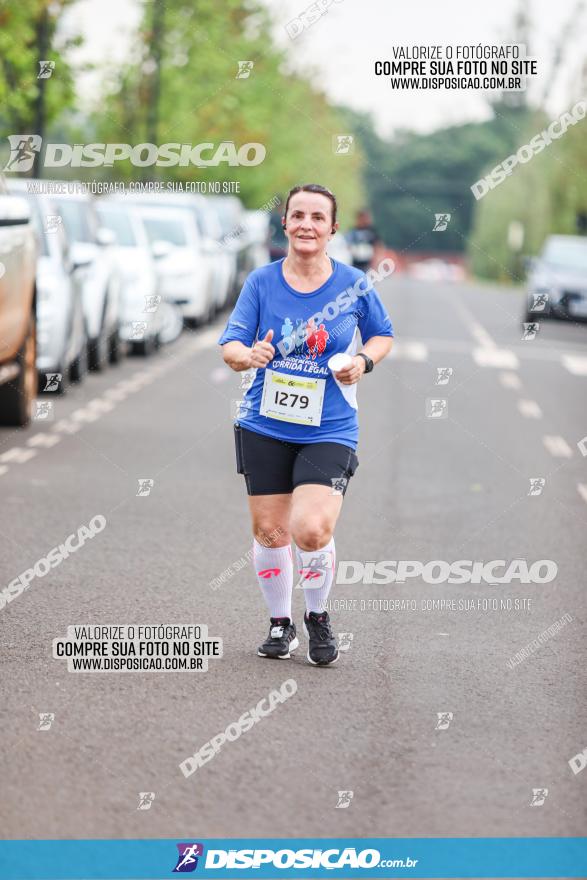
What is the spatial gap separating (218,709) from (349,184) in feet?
340

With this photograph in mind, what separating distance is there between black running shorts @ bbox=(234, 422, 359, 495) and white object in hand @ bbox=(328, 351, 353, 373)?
1.39 ft

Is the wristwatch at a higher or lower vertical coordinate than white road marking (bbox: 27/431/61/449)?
higher

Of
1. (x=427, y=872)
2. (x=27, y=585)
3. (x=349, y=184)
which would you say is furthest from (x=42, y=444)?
(x=349, y=184)

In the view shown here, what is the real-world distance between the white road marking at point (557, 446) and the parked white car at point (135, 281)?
725 centimetres

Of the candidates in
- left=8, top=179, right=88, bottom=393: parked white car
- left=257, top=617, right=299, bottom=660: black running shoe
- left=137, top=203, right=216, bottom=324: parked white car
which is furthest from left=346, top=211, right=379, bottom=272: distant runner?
left=257, top=617, right=299, bottom=660: black running shoe

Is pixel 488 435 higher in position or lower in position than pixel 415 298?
higher

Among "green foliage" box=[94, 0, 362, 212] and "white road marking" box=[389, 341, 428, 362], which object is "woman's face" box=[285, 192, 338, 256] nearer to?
"white road marking" box=[389, 341, 428, 362]

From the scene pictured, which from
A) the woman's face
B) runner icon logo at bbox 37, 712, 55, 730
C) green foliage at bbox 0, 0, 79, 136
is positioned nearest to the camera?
runner icon logo at bbox 37, 712, 55, 730

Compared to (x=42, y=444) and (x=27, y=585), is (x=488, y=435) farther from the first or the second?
(x=27, y=585)

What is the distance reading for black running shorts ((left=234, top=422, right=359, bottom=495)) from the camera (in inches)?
275

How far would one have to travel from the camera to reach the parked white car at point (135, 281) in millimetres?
22109

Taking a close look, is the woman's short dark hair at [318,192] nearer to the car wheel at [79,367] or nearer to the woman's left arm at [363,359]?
the woman's left arm at [363,359]

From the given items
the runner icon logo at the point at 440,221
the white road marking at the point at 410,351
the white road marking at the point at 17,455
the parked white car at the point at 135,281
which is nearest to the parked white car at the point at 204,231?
the parked white car at the point at 135,281

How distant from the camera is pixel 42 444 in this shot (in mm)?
14008
